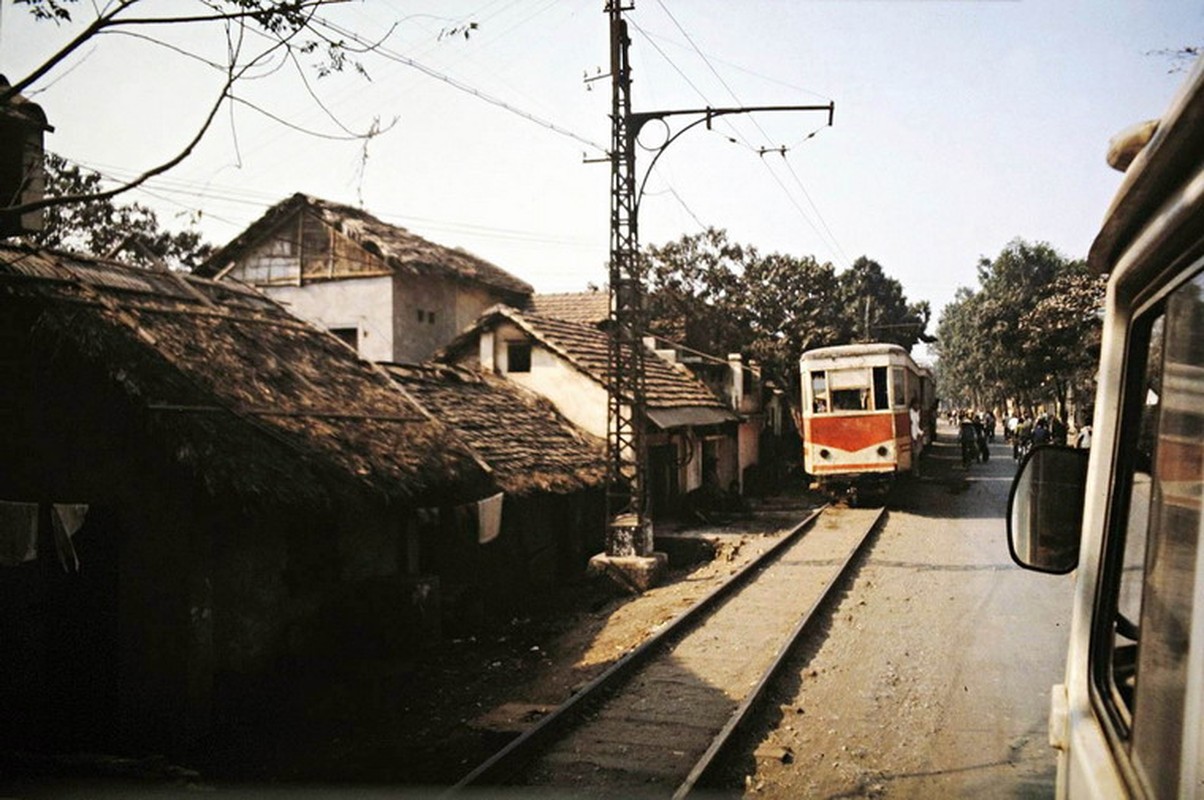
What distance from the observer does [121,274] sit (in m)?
10.3

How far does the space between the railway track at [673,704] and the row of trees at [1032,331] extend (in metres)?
4.74

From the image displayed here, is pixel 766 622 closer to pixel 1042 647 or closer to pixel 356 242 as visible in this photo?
pixel 1042 647

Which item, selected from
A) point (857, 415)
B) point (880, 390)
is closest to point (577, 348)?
point (857, 415)

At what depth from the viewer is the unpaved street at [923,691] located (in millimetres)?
6340

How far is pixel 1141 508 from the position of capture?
1849 mm

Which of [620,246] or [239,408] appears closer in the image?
[239,408]

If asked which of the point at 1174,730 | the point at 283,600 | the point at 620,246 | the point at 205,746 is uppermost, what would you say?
the point at 620,246

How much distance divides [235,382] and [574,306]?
19198 millimetres

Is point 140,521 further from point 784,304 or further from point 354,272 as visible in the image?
point 784,304

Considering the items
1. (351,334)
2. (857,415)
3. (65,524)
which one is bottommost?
(65,524)

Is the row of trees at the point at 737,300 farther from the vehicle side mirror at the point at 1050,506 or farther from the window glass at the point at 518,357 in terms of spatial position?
the vehicle side mirror at the point at 1050,506

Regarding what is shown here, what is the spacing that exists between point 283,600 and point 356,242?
47.0ft

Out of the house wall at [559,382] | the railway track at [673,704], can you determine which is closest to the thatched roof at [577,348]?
the house wall at [559,382]

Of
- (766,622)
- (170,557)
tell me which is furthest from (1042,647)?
(170,557)
